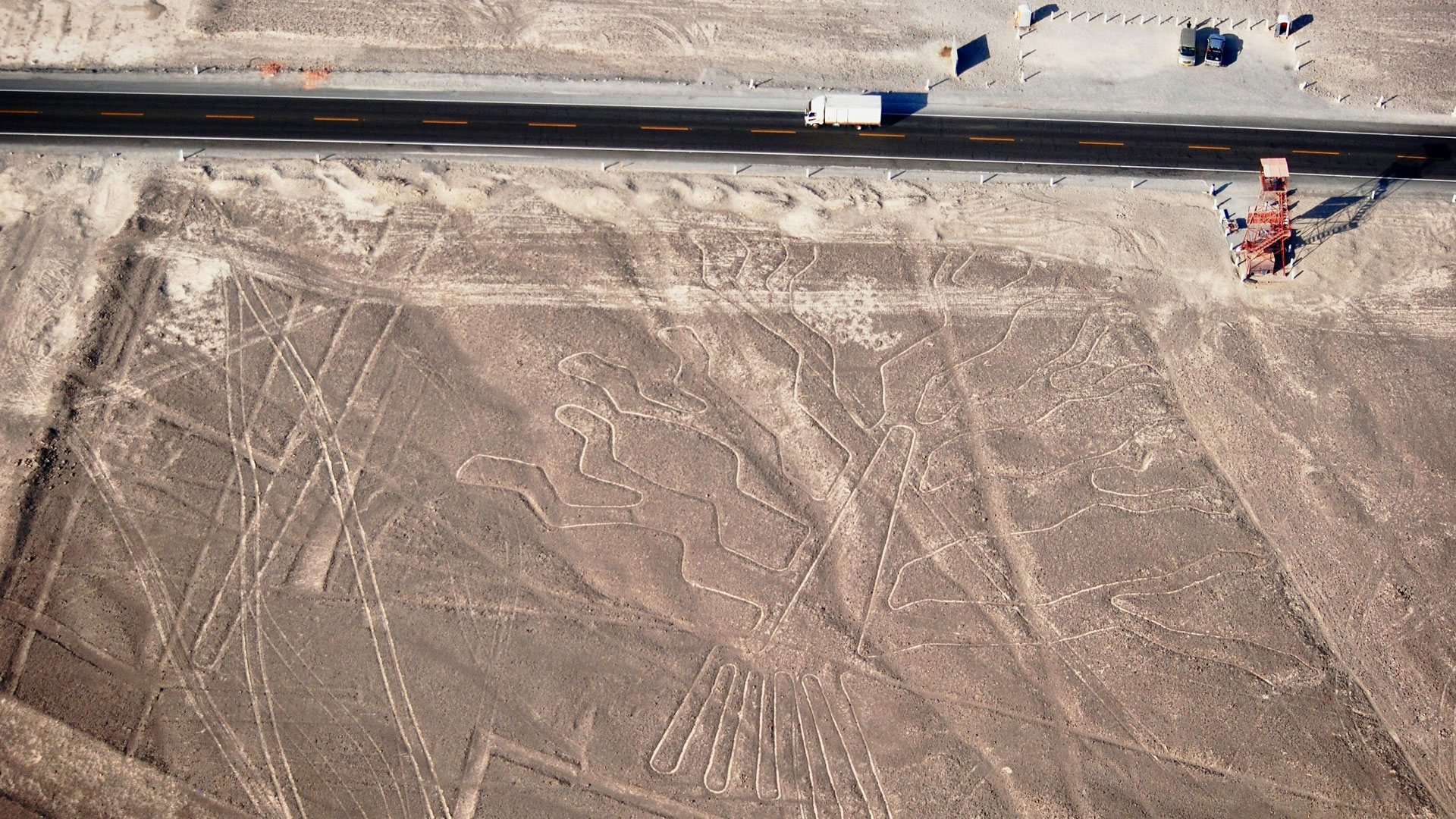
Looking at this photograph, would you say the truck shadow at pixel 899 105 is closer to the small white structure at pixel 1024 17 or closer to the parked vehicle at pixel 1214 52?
the small white structure at pixel 1024 17

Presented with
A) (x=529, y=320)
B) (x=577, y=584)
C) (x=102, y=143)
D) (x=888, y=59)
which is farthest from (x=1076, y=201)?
(x=102, y=143)

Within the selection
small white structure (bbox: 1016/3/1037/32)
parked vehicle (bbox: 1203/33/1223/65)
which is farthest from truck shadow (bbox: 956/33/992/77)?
parked vehicle (bbox: 1203/33/1223/65)

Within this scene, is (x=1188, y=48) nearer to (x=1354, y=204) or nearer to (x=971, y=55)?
(x=971, y=55)

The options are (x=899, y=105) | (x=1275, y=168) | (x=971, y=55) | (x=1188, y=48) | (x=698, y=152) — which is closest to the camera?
(x=1275, y=168)

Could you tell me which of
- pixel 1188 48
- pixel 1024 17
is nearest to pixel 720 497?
pixel 1024 17

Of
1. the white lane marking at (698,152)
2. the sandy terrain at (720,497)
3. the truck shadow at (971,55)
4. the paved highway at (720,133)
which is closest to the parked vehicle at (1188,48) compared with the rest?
the paved highway at (720,133)

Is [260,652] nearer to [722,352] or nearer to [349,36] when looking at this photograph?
[722,352]

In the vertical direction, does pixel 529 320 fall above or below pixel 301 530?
above
